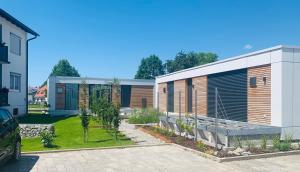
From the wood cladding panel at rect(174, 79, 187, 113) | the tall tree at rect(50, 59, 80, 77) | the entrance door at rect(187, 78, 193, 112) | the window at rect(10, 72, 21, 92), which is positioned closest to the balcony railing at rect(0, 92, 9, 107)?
the window at rect(10, 72, 21, 92)

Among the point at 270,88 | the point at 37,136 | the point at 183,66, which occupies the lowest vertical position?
the point at 37,136

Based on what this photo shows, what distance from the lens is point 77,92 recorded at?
34.3 meters

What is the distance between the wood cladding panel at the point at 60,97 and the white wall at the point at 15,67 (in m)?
7.12

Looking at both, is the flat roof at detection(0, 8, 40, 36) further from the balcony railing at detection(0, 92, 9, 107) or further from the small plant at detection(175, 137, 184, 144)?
the small plant at detection(175, 137, 184, 144)

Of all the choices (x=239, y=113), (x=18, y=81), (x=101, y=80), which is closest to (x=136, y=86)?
(x=101, y=80)

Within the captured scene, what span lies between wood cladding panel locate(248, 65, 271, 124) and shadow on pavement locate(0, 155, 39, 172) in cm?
959

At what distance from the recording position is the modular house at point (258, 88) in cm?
1355

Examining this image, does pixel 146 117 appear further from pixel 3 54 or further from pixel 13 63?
pixel 13 63

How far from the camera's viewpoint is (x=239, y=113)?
16.7 meters

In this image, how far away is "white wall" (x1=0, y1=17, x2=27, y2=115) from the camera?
22.0m

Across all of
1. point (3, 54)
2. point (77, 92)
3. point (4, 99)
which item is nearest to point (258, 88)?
point (3, 54)

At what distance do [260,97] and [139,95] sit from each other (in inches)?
877

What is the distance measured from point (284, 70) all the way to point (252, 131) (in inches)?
118

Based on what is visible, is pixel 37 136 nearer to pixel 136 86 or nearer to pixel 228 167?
pixel 228 167
